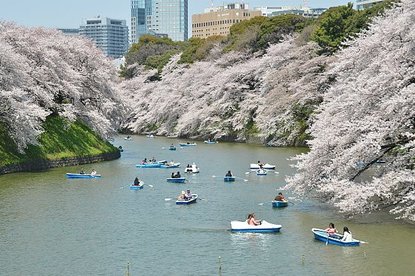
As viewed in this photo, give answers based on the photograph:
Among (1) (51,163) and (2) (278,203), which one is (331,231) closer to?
(2) (278,203)

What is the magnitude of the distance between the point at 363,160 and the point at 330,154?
1842mm

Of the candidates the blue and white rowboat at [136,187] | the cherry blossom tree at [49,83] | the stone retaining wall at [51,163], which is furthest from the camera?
the stone retaining wall at [51,163]

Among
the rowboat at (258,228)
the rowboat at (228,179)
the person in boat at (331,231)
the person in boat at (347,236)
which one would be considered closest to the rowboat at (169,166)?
the rowboat at (228,179)

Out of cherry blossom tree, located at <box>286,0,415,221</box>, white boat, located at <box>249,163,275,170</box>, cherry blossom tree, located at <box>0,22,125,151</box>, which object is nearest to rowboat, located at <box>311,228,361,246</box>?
cherry blossom tree, located at <box>286,0,415,221</box>

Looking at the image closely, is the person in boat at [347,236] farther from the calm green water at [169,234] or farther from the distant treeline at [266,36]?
the distant treeline at [266,36]

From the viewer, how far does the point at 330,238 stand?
1025 inches

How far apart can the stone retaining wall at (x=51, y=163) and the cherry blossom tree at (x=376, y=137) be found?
21593 mm

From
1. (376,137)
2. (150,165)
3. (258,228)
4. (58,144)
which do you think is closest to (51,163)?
(58,144)

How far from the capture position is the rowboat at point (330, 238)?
25719 mm

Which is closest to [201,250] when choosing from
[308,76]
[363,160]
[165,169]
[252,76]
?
[363,160]

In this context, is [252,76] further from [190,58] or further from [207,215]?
[207,215]

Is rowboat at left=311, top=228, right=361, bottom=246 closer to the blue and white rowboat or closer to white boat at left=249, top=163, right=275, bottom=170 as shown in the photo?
the blue and white rowboat

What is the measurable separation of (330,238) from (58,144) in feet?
104

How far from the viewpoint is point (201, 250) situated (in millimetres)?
25531
